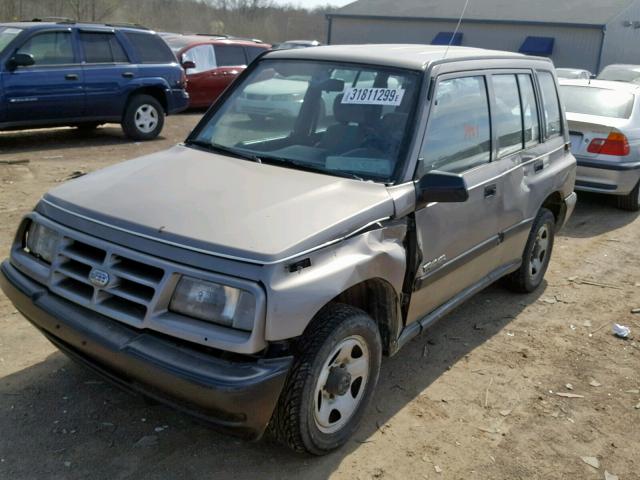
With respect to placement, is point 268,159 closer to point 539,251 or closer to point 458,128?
point 458,128

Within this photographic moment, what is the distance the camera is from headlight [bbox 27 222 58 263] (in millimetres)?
3346

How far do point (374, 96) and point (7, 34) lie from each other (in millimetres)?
7838

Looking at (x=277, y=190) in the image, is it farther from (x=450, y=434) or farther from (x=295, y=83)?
(x=450, y=434)

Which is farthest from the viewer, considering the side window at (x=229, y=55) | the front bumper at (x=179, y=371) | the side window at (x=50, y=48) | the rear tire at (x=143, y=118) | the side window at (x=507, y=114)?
the side window at (x=229, y=55)

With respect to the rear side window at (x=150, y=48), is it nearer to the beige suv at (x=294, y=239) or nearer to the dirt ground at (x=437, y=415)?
the dirt ground at (x=437, y=415)

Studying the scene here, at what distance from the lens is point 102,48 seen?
1079 centimetres

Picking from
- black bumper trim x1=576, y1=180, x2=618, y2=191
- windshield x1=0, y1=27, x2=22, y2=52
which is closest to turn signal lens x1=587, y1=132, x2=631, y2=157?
black bumper trim x1=576, y1=180, x2=618, y2=191

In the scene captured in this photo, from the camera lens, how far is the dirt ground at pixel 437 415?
327 cm

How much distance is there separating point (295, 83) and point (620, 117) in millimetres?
5695

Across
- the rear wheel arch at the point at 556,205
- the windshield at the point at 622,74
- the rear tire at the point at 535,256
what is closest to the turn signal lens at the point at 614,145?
the rear wheel arch at the point at 556,205

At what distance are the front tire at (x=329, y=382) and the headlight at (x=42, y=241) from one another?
1339 millimetres

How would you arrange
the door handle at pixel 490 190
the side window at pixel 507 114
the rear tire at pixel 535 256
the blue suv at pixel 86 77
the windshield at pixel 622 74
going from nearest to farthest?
the door handle at pixel 490 190 → the side window at pixel 507 114 → the rear tire at pixel 535 256 → the blue suv at pixel 86 77 → the windshield at pixel 622 74

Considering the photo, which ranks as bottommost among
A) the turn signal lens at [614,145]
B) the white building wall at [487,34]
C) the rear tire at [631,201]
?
the rear tire at [631,201]

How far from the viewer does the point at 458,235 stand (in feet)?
13.3
